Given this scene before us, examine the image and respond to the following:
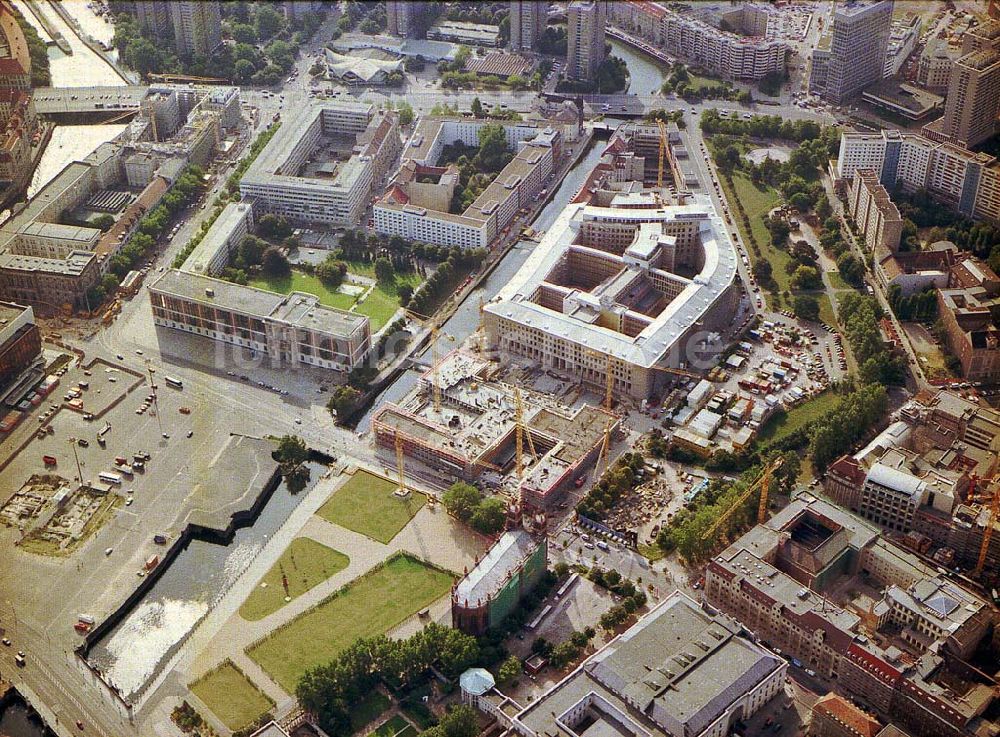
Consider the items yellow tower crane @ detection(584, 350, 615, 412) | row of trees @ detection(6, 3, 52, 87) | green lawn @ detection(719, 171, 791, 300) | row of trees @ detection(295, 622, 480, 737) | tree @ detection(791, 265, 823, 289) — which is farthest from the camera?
row of trees @ detection(6, 3, 52, 87)

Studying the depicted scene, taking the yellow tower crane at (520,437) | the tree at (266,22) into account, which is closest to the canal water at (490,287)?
the yellow tower crane at (520,437)

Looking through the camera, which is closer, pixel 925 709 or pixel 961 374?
pixel 925 709

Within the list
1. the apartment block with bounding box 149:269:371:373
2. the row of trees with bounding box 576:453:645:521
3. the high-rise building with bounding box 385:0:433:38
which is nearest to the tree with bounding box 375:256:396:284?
the apartment block with bounding box 149:269:371:373

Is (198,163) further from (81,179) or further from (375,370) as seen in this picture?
(375,370)

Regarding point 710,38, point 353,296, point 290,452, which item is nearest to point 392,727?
point 290,452

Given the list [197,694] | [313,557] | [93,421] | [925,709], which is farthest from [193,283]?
[925,709]

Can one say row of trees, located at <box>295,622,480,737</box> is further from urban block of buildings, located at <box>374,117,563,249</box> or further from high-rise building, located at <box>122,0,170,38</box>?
high-rise building, located at <box>122,0,170,38</box>
